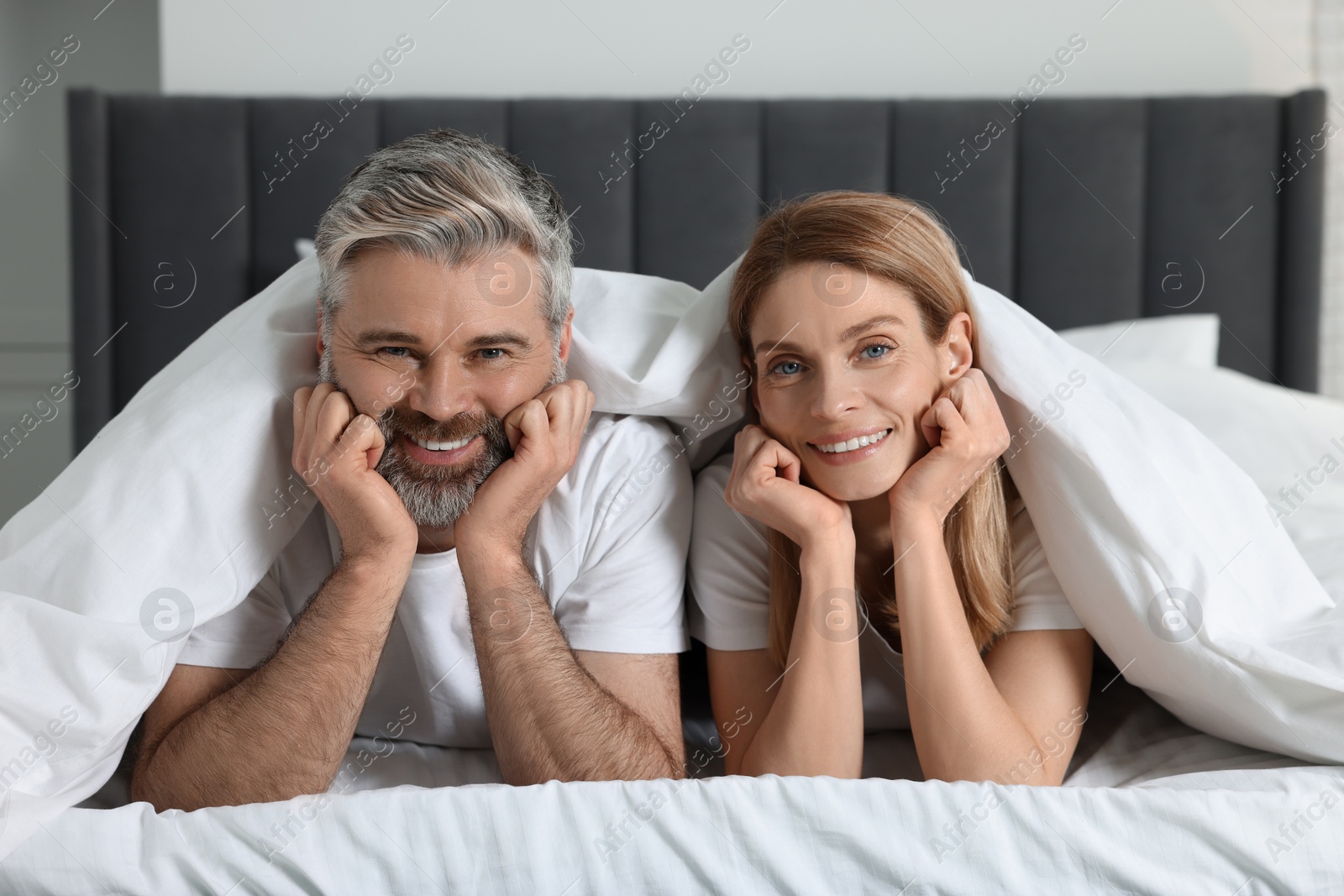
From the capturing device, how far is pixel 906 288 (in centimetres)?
110

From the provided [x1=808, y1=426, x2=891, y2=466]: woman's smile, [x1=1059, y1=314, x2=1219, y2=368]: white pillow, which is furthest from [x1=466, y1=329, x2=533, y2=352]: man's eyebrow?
[x1=1059, y1=314, x2=1219, y2=368]: white pillow

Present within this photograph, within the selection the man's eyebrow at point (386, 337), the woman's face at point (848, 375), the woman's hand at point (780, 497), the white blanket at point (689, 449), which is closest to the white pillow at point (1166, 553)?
the white blanket at point (689, 449)

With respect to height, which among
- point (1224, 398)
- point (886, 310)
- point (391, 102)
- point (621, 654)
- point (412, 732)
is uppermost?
point (391, 102)

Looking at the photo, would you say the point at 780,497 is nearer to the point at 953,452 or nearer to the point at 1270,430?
the point at 953,452

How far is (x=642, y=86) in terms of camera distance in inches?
82.9

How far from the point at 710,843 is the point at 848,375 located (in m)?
0.50

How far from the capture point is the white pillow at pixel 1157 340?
1861 millimetres

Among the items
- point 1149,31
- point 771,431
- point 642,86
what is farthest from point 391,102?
point 1149,31

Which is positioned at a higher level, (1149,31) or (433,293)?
(1149,31)

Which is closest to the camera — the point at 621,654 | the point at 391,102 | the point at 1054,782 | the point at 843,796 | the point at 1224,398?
the point at 843,796

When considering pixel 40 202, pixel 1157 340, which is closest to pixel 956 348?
pixel 1157 340

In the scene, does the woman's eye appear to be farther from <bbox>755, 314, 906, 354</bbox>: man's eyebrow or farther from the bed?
the bed

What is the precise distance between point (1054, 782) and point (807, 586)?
0.31 metres

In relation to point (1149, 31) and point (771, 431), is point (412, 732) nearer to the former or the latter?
point (771, 431)
